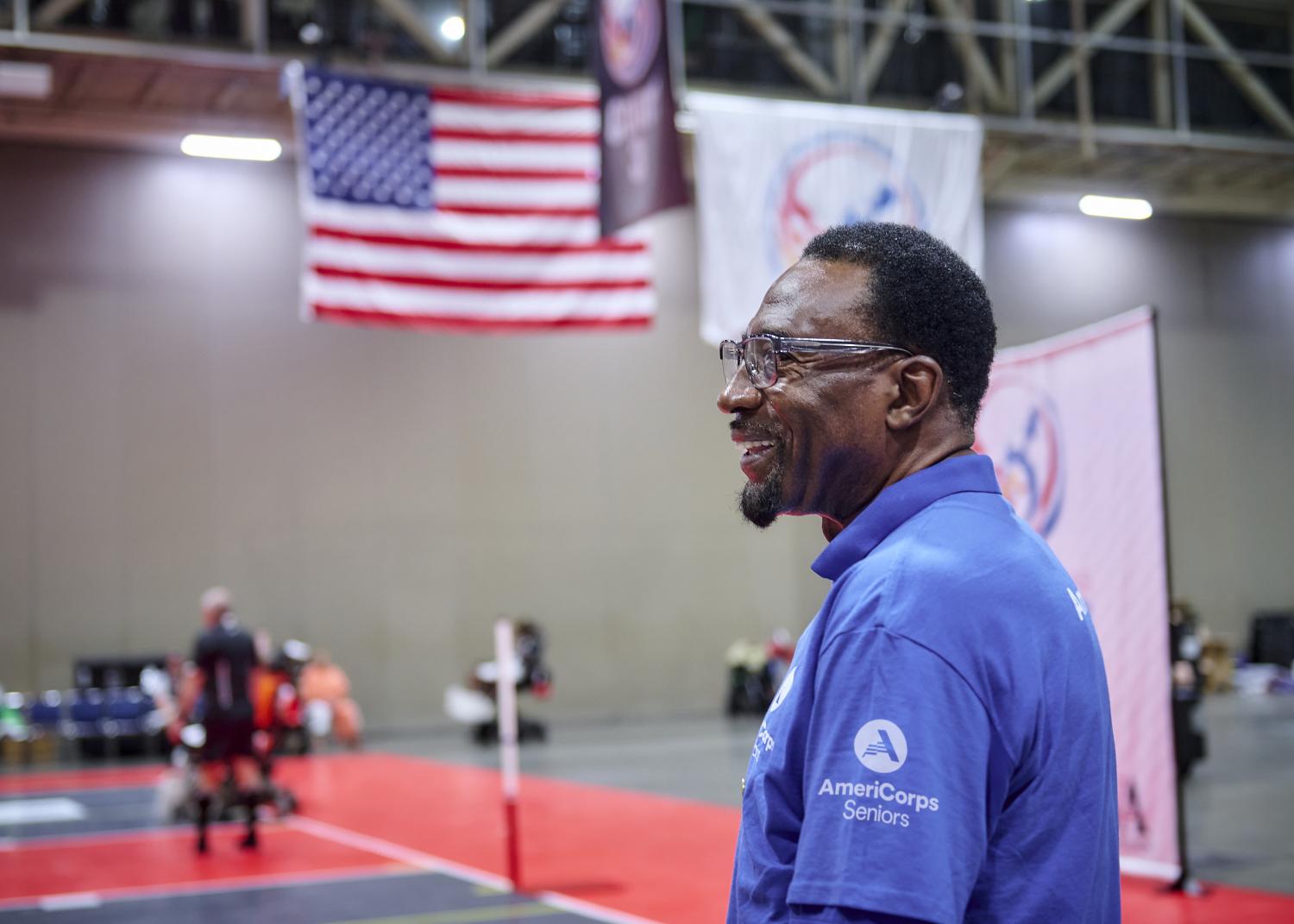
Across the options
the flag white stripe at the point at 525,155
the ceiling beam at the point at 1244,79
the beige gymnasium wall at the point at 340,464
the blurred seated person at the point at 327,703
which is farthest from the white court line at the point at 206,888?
the ceiling beam at the point at 1244,79

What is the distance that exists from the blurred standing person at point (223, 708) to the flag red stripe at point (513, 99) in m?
4.95

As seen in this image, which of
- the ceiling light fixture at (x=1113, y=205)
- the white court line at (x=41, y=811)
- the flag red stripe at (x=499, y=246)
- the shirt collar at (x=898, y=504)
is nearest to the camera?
the shirt collar at (x=898, y=504)

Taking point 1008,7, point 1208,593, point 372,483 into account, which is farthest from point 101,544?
point 1208,593

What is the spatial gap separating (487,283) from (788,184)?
10.1ft

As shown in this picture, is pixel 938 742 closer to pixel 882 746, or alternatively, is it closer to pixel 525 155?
pixel 882 746

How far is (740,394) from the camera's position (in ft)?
5.83

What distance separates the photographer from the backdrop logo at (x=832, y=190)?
1062 centimetres

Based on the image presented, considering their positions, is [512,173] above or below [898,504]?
above

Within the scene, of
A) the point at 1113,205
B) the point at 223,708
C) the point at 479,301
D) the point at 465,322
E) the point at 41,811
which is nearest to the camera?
the point at 223,708

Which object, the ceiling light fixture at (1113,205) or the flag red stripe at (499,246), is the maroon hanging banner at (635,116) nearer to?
the flag red stripe at (499,246)

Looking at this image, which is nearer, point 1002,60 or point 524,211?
point 524,211

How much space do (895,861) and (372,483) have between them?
21.0 meters

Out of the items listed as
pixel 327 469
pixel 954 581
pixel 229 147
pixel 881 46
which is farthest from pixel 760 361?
pixel 881 46

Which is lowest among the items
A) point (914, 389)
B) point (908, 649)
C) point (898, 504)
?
point (908, 649)
